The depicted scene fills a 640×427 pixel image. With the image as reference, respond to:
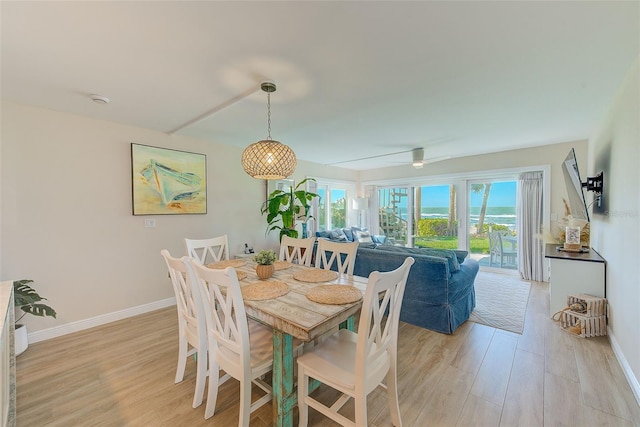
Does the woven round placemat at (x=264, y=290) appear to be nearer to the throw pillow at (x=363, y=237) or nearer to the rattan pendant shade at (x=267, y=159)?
the rattan pendant shade at (x=267, y=159)

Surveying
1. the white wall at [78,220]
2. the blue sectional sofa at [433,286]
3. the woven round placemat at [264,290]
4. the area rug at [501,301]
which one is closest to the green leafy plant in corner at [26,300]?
the white wall at [78,220]

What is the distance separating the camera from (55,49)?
65.2 inches

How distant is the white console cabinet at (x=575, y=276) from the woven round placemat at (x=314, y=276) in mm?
2618

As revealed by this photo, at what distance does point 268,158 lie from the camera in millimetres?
2035

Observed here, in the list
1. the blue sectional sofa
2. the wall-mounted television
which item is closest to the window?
the blue sectional sofa

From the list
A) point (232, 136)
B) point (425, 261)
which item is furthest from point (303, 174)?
point (425, 261)

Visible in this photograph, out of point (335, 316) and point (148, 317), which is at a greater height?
point (335, 316)

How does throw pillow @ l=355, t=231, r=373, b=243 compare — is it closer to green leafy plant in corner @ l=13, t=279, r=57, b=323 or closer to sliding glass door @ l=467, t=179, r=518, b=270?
sliding glass door @ l=467, t=179, r=518, b=270

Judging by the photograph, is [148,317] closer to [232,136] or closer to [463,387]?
[232,136]

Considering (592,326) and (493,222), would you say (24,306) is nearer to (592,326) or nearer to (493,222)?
(592,326)

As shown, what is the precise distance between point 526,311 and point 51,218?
5496 millimetres

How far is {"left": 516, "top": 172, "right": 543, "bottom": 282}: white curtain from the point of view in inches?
178

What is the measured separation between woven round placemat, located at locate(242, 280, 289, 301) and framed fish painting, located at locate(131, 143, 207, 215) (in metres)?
2.27

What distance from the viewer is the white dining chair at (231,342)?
1339 millimetres
